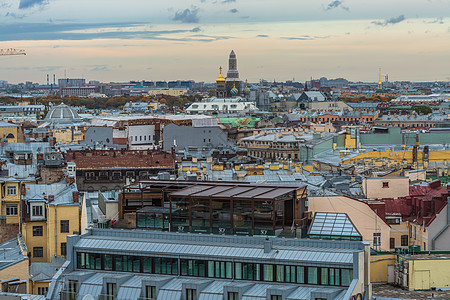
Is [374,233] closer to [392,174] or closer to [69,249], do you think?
[69,249]

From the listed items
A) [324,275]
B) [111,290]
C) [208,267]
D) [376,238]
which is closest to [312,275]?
[324,275]

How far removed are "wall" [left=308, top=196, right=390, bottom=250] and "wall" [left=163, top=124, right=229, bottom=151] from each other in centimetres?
5560

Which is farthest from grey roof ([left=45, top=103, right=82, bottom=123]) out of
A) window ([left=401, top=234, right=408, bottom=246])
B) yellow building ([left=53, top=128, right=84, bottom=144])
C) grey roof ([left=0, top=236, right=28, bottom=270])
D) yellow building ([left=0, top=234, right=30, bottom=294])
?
yellow building ([left=0, top=234, right=30, bottom=294])

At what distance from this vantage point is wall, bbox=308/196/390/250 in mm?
36219

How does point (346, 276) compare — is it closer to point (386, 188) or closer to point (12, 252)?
point (12, 252)

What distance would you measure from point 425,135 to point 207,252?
6179 centimetres

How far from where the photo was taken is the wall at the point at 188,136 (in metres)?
94.0

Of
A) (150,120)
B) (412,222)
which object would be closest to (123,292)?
(412,222)

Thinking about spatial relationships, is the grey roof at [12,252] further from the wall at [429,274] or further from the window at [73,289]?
the wall at [429,274]

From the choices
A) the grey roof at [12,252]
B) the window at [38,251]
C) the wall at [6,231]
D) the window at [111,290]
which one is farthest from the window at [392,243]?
the wall at [6,231]

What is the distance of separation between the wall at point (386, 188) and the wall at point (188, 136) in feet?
156

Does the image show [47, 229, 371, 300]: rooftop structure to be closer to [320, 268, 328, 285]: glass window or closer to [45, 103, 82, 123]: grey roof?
[320, 268, 328, 285]: glass window

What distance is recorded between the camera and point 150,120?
108812 millimetres

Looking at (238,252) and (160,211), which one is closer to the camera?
(238,252)
